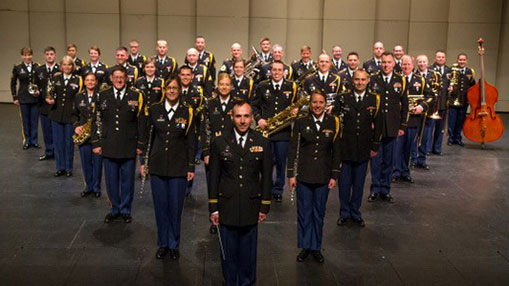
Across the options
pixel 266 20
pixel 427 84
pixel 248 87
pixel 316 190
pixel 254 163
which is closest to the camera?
pixel 254 163

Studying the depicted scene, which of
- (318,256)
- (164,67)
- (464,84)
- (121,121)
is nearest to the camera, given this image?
(318,256)

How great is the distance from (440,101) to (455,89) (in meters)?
1.37

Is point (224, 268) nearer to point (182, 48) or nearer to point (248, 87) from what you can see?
point (248, 87)

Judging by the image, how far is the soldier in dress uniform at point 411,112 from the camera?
8305 millimetres

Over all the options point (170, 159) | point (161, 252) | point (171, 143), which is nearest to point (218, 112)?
point (171, 143)

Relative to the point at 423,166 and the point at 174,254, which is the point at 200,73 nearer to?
the point at 423,166

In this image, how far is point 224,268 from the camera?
456cm

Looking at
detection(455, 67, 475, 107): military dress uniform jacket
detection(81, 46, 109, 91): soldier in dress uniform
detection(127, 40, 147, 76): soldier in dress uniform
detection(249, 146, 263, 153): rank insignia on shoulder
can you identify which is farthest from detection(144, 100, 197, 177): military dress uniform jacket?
detection(455, 67, 475, 107): military dress uniform jacket

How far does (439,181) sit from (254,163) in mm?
5279

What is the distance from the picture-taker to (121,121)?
6.36m

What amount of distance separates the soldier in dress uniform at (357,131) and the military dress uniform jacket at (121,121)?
2.26m

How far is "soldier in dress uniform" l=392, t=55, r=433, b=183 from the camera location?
Result: 27.2ft

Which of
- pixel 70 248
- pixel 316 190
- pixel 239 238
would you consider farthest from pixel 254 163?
pixel 70 248

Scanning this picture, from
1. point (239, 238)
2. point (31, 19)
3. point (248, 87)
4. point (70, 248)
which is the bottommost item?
point (70, 248)
